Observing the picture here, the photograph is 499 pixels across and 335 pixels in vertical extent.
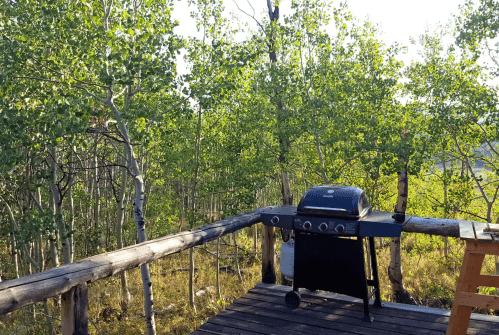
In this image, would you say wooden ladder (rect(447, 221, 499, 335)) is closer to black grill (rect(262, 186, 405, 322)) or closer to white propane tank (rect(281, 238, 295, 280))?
black grill (rect(262, 186, 405, 322))

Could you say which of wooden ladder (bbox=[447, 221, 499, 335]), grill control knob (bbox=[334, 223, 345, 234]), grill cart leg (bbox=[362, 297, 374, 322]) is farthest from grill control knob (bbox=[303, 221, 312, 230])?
wooden ladder (bbox=[447, 221, 499, 335])

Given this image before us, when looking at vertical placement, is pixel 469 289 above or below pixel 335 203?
below

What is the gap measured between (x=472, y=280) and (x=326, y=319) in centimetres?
141

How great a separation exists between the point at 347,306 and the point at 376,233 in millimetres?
1061

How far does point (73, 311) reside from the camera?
7.47 ft

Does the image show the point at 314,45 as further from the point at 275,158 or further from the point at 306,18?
the point at 275,158

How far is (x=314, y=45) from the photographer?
10.0 meters

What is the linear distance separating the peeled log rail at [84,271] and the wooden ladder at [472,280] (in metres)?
2.24

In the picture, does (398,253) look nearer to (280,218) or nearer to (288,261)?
(288,261)

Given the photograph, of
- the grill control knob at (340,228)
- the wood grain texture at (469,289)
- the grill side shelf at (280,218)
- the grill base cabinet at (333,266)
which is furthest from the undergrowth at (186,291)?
the wood grain texture at (469,289)

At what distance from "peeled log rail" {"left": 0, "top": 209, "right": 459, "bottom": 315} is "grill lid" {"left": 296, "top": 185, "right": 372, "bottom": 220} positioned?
0.71 metres

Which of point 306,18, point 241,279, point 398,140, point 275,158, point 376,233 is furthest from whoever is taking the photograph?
point 241,279

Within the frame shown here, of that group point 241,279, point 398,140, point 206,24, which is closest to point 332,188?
point 398,140

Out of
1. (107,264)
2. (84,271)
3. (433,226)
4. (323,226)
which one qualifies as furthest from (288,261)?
(84,271)
